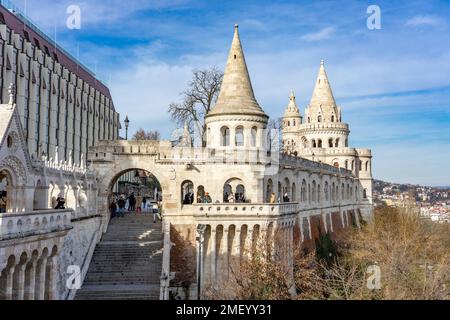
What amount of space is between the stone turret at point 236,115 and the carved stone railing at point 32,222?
1293 centimetres

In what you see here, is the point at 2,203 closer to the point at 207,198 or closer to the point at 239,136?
the point at 207,198

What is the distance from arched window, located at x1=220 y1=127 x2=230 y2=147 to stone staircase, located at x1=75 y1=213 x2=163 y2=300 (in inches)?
234

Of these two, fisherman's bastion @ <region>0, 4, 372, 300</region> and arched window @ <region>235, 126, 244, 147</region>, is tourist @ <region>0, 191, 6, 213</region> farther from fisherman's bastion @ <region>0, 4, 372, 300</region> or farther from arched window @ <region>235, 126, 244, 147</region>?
arched window @ <region>235, 126, 244, 147</region>

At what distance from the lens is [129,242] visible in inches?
1062

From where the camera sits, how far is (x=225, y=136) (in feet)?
98.5

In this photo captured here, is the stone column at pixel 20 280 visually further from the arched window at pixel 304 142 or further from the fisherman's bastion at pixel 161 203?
the arched window at pixel 304 142

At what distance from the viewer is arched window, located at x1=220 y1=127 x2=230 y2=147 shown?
1173 inches

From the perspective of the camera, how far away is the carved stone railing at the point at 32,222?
1387 cm

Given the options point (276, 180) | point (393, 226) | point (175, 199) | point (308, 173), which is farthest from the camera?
point (393, 226)

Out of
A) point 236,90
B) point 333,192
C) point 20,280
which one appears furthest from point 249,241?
point 333,192

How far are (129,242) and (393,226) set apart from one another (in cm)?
3016
